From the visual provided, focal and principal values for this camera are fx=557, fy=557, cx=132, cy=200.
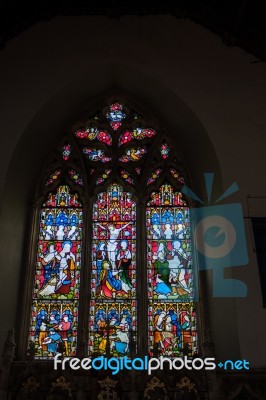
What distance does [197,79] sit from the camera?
1011cm

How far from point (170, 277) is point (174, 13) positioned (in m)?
5.00

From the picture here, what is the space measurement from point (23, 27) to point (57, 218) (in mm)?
3719

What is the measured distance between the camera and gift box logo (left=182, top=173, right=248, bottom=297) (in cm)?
843

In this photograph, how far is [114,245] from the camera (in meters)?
9.71

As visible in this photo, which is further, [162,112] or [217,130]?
[162,112]

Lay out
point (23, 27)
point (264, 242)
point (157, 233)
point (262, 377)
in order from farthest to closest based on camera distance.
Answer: point (23, 27)
point (157, 233)
point (264, 242)
point (262, 377)

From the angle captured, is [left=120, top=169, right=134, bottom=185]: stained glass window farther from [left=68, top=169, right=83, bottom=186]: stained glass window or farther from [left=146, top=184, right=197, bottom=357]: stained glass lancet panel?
[left=68, top=169, right=83, bottom=186]: stained glass window

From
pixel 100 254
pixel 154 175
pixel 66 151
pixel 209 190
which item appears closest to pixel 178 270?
pixel 100 254

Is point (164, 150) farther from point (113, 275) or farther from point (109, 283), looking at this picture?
point (109, 283)

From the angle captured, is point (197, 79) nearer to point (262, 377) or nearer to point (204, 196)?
point (204, 196)

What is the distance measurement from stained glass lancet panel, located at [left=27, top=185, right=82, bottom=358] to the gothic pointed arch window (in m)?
0.02

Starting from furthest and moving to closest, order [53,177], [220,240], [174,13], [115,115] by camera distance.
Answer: [115,115] < [174,13] < [53,177] < [220,240]

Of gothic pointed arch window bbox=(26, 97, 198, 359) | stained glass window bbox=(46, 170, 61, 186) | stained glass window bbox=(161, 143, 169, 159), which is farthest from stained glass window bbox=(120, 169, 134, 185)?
stained glass window bbox=(46, 170, 61, 186)

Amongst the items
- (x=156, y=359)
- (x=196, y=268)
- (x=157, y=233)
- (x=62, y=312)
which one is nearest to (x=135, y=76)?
(x=157, y=233)
